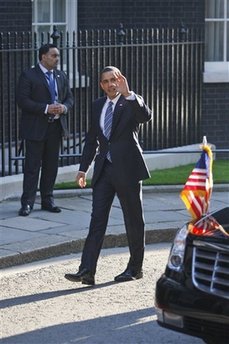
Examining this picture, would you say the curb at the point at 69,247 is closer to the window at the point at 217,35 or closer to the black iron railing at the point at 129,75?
the black iron railing at the point at 129,75

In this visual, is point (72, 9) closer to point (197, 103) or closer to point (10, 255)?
point (197, 103)

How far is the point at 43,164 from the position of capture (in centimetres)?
1228

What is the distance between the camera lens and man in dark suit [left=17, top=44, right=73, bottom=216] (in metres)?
12.0

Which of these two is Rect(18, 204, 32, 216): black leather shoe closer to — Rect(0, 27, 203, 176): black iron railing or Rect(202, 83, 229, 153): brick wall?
Rect(0, 27, 203, 176): black iron railing

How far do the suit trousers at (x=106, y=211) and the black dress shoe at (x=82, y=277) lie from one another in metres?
0.04

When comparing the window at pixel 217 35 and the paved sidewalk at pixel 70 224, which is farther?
the window at pixel 217 35

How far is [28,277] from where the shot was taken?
9945 millimetres

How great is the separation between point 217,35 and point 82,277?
30.7ft

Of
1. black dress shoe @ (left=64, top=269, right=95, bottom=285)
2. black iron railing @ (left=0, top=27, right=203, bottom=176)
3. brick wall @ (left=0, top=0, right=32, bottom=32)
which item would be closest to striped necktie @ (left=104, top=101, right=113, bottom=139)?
black dress shoe @ (left=64, top=269, right=95, bottom=285)

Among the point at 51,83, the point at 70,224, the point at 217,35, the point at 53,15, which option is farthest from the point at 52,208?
the point at 217,35

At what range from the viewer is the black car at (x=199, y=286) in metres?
7.11

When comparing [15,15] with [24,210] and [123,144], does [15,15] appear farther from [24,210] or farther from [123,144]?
[123,144]

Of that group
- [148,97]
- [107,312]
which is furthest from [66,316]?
[148,97]

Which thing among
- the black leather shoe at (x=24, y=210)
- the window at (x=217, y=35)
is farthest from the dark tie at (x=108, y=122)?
the window at (x=217, y=35)
